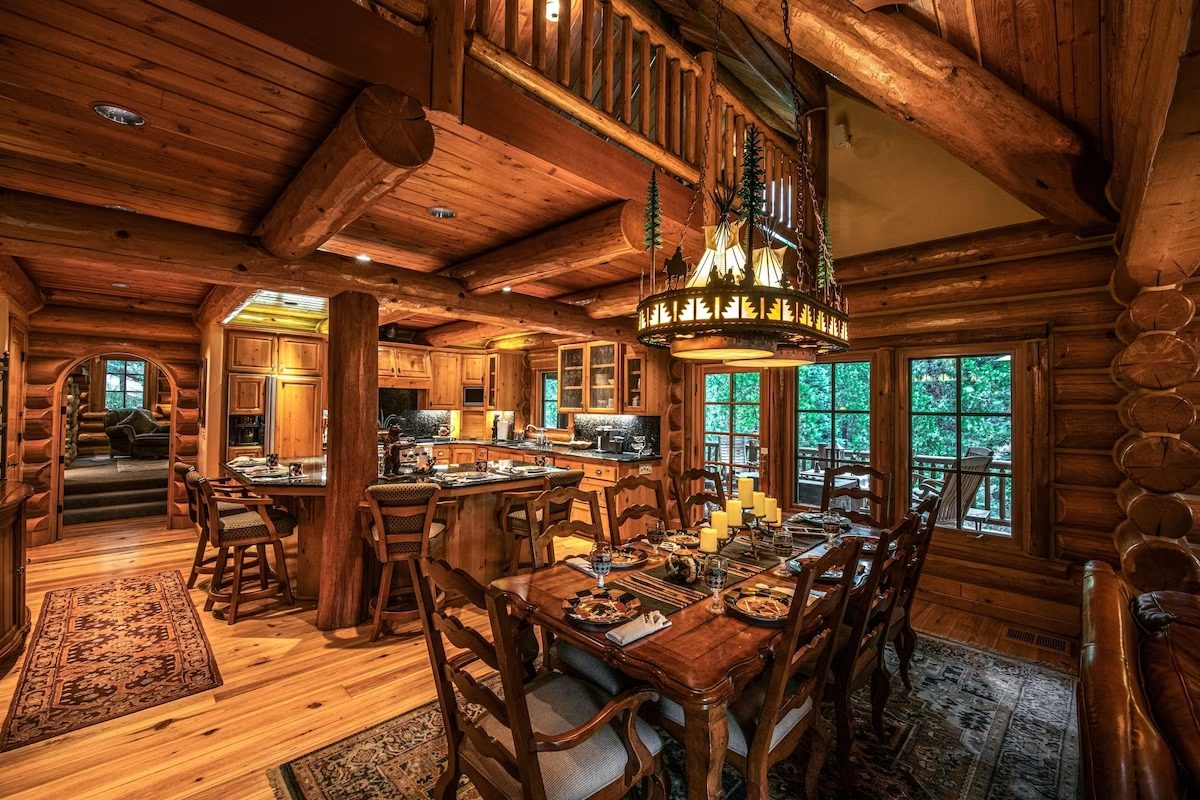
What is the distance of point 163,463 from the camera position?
9.19 meters

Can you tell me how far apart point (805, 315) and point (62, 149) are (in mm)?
3342

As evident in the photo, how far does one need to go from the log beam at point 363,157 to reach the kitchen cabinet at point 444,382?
5.99 meters

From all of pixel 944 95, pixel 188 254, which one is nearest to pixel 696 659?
pixel 944 95

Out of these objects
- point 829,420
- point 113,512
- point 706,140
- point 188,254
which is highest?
point 706,140

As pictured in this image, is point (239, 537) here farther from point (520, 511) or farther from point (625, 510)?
point (625, 510)

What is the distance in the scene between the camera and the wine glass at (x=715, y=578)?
6.72ft

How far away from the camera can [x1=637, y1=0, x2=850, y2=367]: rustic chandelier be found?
1.85 meters

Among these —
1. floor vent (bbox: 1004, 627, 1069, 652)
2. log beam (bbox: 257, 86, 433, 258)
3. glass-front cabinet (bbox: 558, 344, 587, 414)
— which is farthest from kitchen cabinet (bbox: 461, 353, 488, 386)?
floor vent (bbox: 1004, 627, 1069, 652)

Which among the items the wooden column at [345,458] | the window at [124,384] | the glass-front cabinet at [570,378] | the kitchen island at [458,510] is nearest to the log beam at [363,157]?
the wooden column at [345,458]

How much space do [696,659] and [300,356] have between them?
7124mm

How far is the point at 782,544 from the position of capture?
2920 millimetres

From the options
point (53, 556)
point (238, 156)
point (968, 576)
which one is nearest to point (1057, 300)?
point (968, 576)

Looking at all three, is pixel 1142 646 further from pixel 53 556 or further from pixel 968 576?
pixel 53 556

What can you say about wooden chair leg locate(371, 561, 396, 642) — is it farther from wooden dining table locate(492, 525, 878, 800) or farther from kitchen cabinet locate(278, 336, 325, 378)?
kitchen cabinet locate(278, 336, 325, 378)
